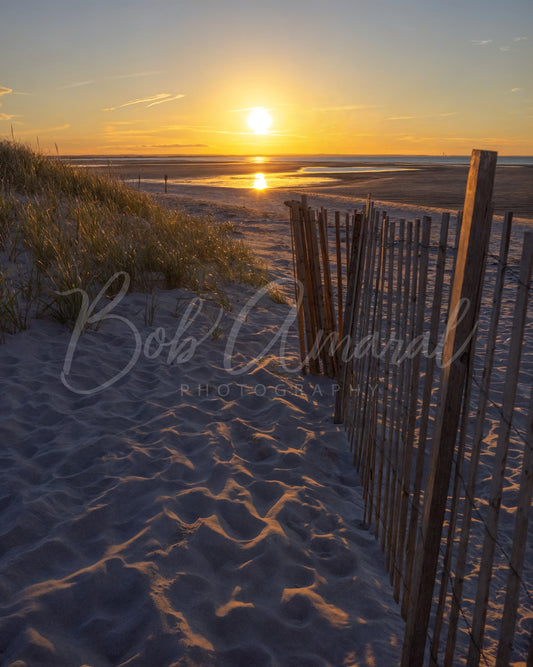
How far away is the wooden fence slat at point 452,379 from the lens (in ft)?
4.58

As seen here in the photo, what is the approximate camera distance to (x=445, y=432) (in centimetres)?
153

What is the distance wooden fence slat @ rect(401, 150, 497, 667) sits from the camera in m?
1.40

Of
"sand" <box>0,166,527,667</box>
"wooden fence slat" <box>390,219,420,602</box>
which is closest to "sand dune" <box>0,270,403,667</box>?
"sand" <box>0,166,527,667</box>

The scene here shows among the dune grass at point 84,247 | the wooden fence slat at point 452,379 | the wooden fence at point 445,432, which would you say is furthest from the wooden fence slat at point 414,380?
the dune grass at point 84,247

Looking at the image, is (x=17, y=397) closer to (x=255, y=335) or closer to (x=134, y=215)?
(x=255, y=335)

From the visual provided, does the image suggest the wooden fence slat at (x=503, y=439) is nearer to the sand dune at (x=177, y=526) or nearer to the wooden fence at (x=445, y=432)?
the wooden fence at (x=445, y=432)

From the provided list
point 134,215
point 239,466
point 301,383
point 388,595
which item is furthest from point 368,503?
point 134,215

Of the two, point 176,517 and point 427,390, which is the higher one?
point 427,390

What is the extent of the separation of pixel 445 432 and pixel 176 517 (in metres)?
1.50

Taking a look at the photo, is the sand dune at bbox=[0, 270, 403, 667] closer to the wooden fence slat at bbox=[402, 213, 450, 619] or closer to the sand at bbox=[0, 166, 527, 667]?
the sand at bbox=[0, 166, 527, 667]

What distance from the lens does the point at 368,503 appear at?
270 centimetres

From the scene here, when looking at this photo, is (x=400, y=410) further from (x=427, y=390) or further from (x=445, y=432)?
(x=445, y=432)

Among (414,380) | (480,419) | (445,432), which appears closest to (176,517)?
(414,380)

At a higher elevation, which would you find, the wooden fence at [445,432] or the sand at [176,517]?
the wooden fence at [445,432]
